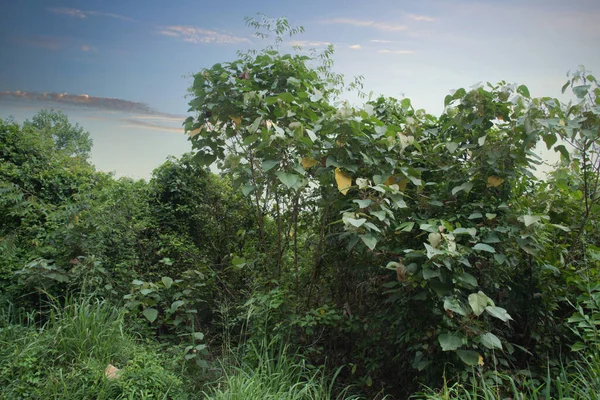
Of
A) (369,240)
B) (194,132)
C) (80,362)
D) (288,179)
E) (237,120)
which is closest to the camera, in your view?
(369,240)

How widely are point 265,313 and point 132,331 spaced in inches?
39.6

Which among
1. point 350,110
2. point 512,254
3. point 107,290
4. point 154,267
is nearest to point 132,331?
point 107,290

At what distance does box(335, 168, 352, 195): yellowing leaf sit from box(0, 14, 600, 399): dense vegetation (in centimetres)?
1

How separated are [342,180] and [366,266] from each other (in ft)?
1.97

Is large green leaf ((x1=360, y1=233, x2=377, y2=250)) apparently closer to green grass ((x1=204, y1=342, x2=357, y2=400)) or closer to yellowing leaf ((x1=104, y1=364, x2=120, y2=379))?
green grass ((x1=204, y1=342, x2=357, y2=400))

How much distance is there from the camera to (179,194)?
165 inches

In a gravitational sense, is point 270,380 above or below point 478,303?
below

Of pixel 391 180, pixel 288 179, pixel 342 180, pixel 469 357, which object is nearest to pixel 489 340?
pixel 469 357

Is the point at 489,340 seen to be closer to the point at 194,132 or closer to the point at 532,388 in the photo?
the point at 532,388

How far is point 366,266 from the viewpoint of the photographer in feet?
8.59

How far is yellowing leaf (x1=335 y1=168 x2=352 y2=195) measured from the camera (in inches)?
90.7

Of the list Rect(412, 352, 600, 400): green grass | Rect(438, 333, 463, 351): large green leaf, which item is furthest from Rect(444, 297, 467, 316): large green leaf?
Rect(412, 352, 600, 400): green grass

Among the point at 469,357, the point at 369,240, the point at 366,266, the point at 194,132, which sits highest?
the point at 194,132

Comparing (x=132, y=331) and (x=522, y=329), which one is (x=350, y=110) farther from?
(x=132, y=331)
